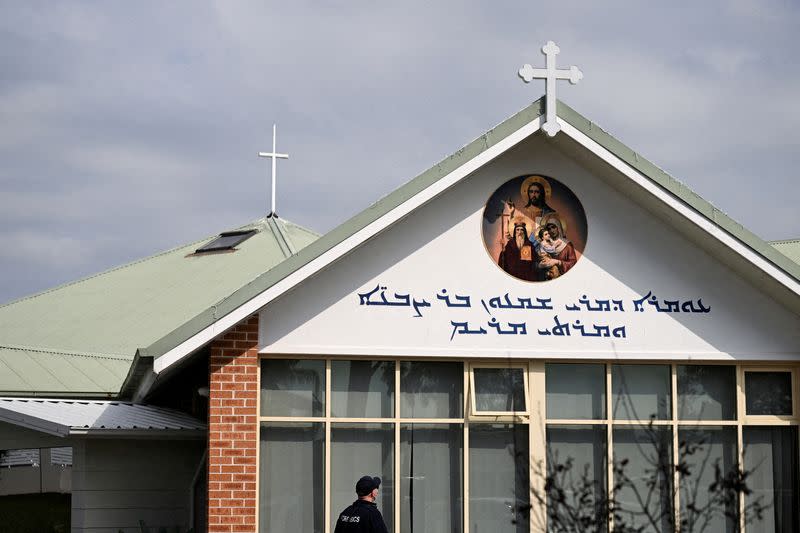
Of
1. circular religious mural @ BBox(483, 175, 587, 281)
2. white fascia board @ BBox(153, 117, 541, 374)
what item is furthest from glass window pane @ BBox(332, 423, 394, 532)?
circular religious mural @ BBox(483, 175, 587, 281)

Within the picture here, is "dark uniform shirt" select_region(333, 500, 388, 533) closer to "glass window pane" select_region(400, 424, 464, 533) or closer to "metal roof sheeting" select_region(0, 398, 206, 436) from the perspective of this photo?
"glass window pane" select_region(400, 424, 464, 533)

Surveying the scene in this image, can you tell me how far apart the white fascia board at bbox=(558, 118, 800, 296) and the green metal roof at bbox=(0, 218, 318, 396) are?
397 inches

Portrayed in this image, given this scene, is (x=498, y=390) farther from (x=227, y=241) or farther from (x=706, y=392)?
(x=227, y=241)

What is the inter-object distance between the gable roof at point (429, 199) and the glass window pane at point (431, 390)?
5.64 feet

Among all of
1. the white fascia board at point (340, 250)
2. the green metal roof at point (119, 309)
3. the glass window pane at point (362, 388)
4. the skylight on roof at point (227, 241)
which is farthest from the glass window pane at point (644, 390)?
the skylight on roof at point (227, 241)

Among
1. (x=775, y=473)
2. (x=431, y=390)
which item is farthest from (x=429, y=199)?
(x=775, y=473)

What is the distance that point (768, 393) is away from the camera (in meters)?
14.8

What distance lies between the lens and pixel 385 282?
14188 millimetres

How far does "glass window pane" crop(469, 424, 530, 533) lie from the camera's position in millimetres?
14273

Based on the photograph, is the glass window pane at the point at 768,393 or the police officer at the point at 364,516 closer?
the police officer at the point at 364,516

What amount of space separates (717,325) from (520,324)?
214 cm

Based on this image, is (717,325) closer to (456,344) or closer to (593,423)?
(593,423)

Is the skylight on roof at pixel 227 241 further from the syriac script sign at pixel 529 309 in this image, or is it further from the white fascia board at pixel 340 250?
the white fascia board at pixel 340 250

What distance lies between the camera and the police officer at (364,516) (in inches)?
469
